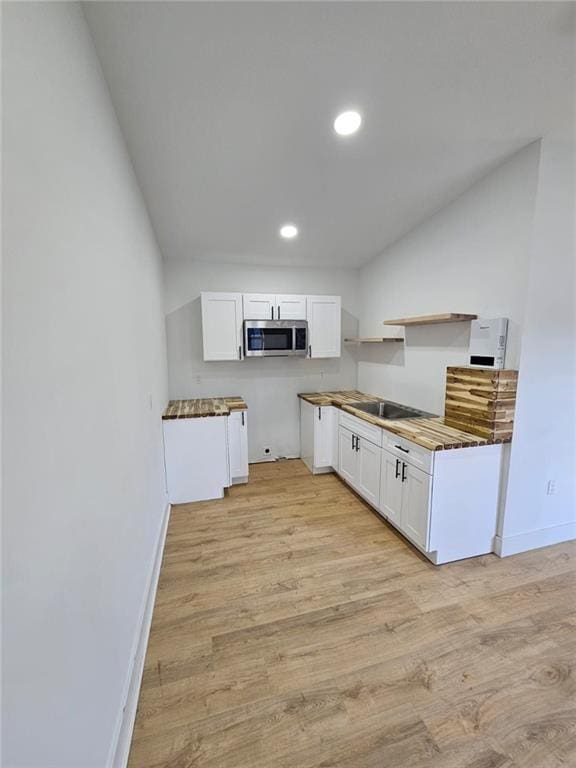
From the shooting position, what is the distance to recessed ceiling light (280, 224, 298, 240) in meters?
3.07

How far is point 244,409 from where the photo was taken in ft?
11.3

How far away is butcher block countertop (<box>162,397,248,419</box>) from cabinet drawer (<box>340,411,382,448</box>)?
110 cm

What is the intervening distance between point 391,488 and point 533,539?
3.68ft

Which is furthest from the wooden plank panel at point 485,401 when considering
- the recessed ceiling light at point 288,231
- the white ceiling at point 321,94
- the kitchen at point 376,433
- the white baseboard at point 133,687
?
the white baseboard at point 133,687

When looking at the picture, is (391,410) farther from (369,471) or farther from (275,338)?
(275,338)

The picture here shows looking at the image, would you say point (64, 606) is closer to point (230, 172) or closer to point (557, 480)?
point (230, 172)

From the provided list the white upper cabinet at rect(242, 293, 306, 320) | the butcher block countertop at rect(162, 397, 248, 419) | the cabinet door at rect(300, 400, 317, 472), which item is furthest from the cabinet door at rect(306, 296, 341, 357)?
the butcher block countertop at rect(162, 397, 248, 419)

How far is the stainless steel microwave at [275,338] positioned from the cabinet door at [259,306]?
10 cm

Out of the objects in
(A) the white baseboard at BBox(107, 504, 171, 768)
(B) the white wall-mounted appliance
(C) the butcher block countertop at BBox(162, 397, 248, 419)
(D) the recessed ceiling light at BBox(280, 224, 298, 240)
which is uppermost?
(D) the recessed ceiling light at BBox(280, 224, 298, 240)

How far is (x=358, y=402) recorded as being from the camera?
366 cm

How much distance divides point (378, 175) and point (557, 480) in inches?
109

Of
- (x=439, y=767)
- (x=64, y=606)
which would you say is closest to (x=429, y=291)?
(x=439, y=767)

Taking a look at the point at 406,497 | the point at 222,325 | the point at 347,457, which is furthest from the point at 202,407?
the point at 406,497

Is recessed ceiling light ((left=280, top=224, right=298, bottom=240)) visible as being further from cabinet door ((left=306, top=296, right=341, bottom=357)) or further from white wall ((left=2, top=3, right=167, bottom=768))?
white wall ((left=2, top=3, right=167, bottom=768))
